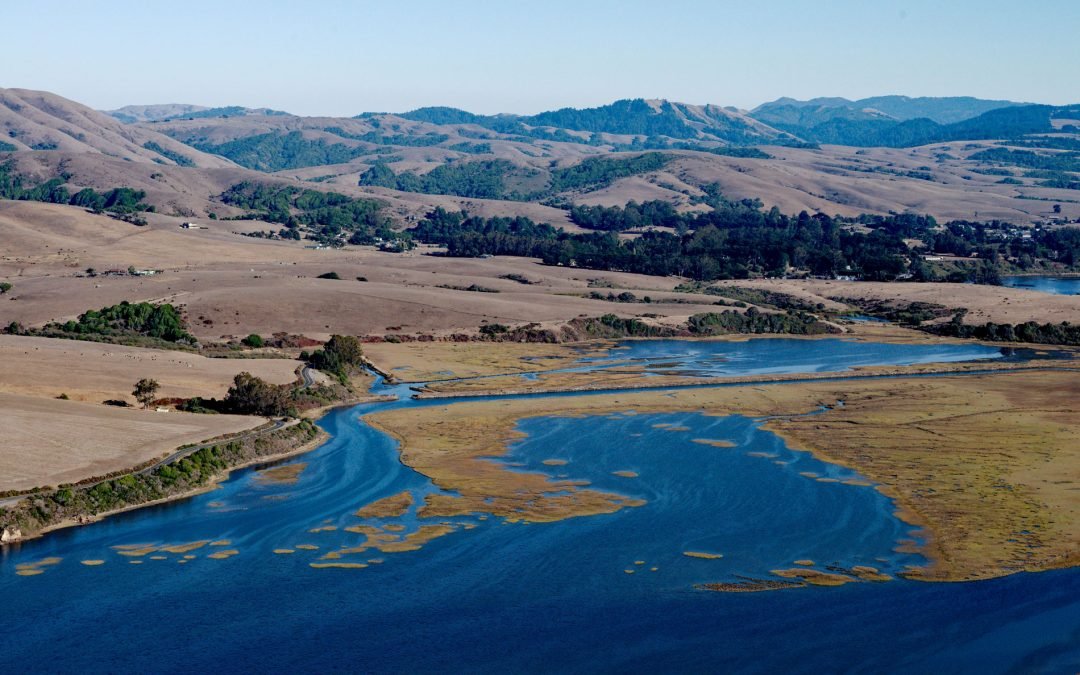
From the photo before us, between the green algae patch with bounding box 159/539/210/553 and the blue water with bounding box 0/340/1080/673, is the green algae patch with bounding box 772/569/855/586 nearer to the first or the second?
the blue water with bounding box 0/340/1080/673

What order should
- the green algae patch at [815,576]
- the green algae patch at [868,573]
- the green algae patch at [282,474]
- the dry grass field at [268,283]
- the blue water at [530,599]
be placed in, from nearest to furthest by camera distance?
1. the blue water at [530,599]
2. the green algae patch at [815,576]
3. the green algae patch at [868,573]
4. the green algae patch at [282,474]
5. the dry grass field at [268,283]

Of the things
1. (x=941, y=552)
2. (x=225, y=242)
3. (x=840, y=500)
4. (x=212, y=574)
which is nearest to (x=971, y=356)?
(x=840, y=500)

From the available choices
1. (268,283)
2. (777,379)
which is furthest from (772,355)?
(268,283)

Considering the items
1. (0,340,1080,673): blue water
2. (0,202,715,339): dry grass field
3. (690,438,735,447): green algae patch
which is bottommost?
(0,340,1080,673): blue water

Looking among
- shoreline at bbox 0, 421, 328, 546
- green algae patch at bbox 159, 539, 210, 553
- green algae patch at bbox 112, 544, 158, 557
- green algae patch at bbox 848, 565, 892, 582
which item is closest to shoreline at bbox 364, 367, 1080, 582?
green algae patch at bbox 848, 565, 892, 582

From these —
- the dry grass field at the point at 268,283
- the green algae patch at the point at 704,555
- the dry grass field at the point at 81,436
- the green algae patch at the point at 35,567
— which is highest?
the dry grass field at the point at 268,283

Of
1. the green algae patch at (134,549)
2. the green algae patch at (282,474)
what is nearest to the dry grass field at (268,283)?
the green algae patch at (282,474)

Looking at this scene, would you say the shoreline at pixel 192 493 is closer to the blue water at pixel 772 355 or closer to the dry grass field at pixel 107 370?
the dry grass field at pixel 107 370

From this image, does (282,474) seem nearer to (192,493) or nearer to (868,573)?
(192,493)
